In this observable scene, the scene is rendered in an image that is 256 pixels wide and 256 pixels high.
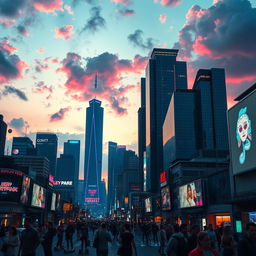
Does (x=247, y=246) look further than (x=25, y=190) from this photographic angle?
No

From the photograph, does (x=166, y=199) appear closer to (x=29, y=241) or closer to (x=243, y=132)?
(x=243, y=132)

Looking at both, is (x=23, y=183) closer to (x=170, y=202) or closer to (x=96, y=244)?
(x=170, y=202)

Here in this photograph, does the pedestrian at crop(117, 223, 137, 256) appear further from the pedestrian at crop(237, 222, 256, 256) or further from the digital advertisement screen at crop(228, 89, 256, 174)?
the digital advertisement screen at crop(228, 89, 256, 174)

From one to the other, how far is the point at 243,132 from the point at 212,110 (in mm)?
156156

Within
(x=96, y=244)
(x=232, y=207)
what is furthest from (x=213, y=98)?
(x=96, y=244)

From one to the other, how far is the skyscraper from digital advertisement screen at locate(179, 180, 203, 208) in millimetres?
109273

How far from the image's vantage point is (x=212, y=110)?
188750 millimetres

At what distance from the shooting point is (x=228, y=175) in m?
48.8

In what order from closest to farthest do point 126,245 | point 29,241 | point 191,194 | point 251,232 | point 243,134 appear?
point 251,232 < point 29,241 < point 126,245 < point 243,134 < point 191,194

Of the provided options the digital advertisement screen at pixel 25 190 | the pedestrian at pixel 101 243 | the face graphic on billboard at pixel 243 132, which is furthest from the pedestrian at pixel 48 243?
the digital advertisement screen at pixel 25 190

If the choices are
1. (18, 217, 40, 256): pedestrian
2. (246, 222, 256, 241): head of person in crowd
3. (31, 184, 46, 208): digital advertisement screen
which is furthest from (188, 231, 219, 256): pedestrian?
(31, 184, 46, 208): digital advertisement screen

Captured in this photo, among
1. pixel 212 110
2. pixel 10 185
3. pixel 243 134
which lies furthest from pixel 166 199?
pixel 212 110

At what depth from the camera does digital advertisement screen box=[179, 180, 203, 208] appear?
60.5 metres

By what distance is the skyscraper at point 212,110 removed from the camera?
183 metres
